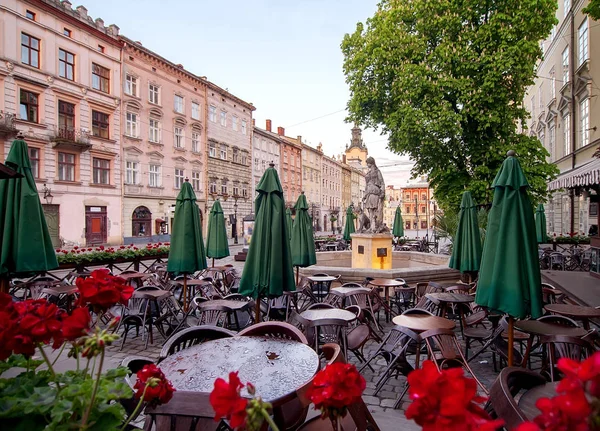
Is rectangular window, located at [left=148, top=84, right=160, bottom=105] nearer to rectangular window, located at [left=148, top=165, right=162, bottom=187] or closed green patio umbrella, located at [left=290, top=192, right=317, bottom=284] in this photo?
rectangular window, located at [left=148, top=165, right=162, bottom=187]

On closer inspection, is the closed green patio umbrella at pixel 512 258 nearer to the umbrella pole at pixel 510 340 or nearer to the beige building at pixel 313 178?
the umbrella pole at pixel 510 340

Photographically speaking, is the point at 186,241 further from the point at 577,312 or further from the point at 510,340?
the point at 577,312

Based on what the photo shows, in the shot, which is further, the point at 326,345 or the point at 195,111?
the point at 195,111

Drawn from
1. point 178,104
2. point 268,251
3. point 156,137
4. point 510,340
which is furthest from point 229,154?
point 510,340

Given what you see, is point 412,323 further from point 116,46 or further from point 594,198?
point 116,46

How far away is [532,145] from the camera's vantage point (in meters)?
16.0

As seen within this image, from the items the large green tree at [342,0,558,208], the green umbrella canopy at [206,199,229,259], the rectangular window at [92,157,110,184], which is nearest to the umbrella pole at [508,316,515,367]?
the green umbrella canopy at [206,199,229,259]

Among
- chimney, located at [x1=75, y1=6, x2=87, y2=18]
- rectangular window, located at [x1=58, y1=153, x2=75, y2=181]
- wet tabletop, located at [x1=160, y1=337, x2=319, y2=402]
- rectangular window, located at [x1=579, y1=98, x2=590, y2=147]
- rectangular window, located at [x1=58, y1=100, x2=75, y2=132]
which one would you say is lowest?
wet tabletop, located at [x1=160, y1=337, x2=319, y2=402]

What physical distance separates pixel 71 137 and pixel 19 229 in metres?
22.3

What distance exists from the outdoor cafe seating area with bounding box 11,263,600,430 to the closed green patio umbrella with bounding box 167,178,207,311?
0.64 meters

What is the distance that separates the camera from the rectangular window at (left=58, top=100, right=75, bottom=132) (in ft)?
80.8

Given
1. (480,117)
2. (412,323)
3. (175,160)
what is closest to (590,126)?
(480,117)

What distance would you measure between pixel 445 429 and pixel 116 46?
3330 centimetres

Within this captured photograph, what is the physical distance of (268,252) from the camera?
5.73m
